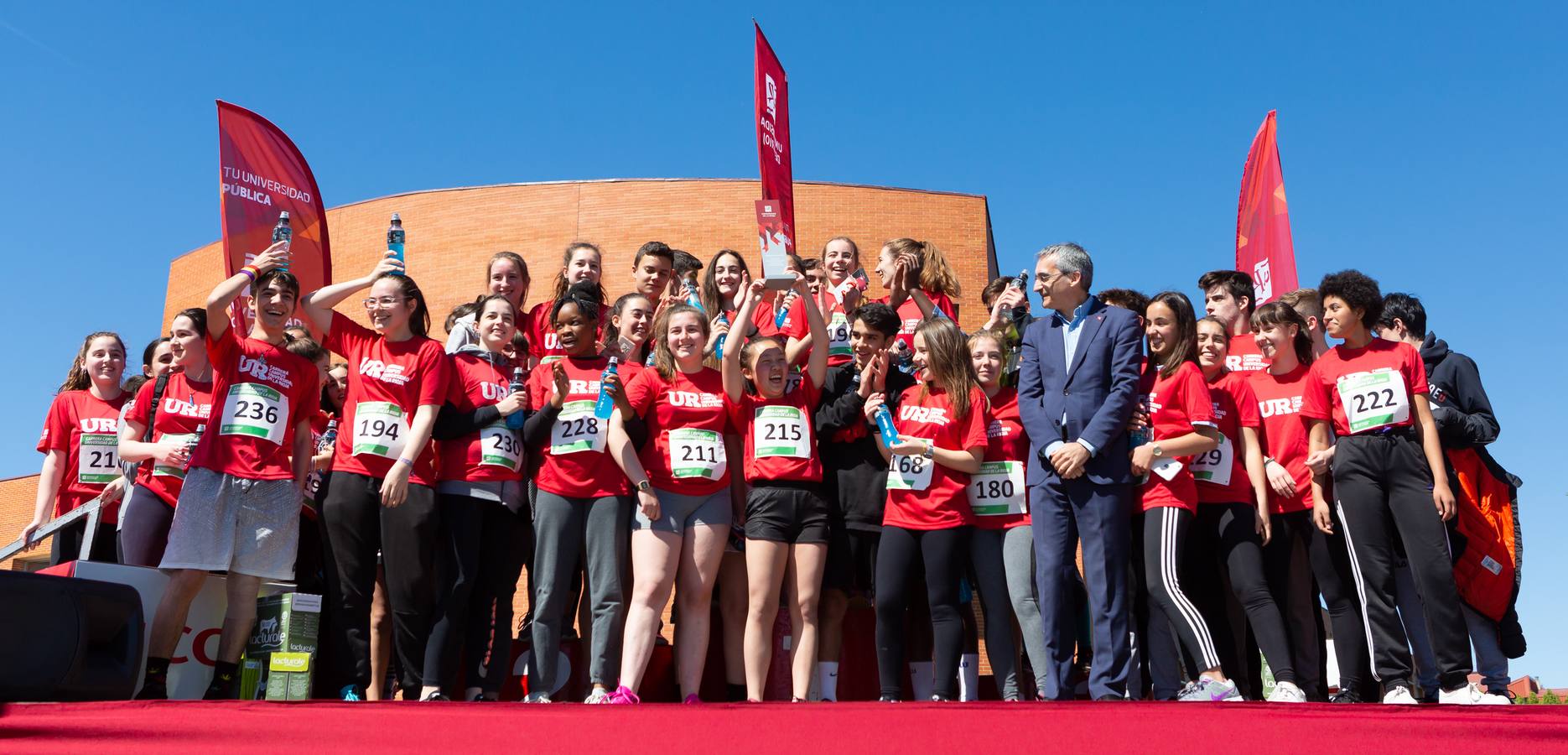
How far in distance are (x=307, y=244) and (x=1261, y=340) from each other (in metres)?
6.36

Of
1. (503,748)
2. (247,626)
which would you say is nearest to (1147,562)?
(503,748)

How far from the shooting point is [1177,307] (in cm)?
536

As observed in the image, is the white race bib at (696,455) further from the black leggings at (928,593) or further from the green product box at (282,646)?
the green product box at (282,646)

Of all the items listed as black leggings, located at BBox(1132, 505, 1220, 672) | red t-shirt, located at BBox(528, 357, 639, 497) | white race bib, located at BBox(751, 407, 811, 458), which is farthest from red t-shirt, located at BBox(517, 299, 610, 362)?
black leggings, located at BBox(1132, 505, 1220, 672)

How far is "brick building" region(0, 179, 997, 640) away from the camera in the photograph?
2333cm

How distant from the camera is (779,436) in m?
5.23

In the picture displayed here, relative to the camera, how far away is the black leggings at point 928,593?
503cm

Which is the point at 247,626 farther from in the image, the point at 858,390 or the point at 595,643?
the point at 858,390

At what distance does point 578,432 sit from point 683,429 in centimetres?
45

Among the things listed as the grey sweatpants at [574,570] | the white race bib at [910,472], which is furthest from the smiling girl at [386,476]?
the white race bib at [910,472]

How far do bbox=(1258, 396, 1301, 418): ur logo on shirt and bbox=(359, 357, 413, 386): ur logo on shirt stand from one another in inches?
148

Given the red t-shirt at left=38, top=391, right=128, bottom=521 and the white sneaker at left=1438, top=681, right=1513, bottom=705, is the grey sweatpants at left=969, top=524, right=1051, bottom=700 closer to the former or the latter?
the white sneaker at left=1438, top=681, right=1513, bottom=705

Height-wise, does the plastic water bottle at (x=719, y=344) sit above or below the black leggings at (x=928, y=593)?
above

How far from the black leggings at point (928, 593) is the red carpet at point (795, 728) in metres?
1.66
